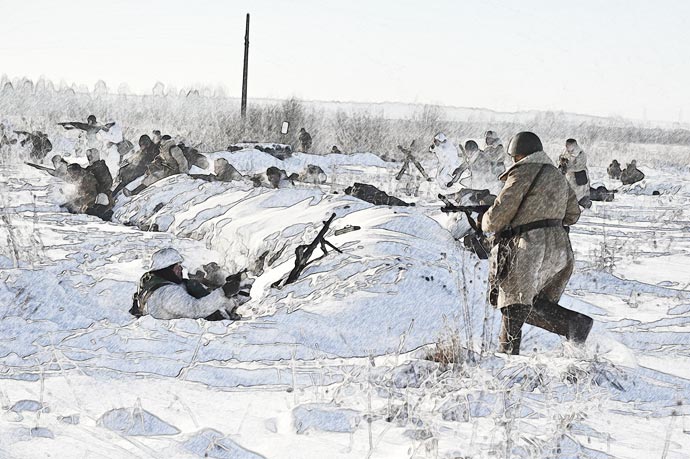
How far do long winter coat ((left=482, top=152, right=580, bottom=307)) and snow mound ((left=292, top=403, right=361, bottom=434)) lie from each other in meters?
1.75

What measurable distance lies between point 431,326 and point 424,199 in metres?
10.4

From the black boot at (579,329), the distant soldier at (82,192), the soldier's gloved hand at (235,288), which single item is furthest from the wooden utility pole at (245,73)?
the black boot at (579,329)

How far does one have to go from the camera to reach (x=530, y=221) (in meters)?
5.30

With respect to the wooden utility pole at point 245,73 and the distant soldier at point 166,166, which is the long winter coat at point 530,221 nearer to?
the distant soldier at point 166,166

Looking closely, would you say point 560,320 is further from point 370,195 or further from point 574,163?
point 574,163

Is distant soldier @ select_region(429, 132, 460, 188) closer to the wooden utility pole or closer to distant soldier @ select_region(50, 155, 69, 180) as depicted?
distant soldier @ select_region(50, 155, 69, 180)

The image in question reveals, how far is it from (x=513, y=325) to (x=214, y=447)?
250 centimetres

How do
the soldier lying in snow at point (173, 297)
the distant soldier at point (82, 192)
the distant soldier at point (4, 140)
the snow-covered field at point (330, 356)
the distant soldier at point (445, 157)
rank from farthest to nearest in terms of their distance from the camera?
the distant soldier at point (4, 140) < the distant soldier at point (445, 157) < the distant soldier at point (82, 192) < the soldier lying in snow at point (173, 297) < the snow-covered field at point (330, 356)

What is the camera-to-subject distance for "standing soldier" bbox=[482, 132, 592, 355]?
17.3 feet

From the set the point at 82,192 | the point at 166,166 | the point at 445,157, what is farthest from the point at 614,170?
the point at 82,192

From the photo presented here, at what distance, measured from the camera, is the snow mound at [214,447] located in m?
3.57

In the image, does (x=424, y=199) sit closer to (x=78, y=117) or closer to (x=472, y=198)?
(x=472, y=198)

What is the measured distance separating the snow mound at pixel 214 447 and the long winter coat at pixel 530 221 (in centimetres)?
238

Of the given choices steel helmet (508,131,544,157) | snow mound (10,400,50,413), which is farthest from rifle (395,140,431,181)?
snow mound (10,400,50,413)
